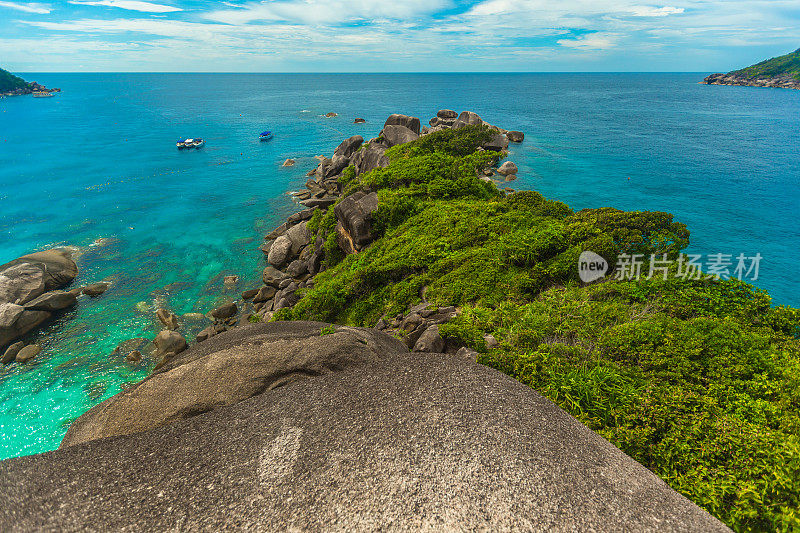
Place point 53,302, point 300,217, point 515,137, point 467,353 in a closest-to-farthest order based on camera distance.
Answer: point 467,353, point 53,302, point 300,217, point 515,137

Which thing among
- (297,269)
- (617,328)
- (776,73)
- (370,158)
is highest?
(776,73)

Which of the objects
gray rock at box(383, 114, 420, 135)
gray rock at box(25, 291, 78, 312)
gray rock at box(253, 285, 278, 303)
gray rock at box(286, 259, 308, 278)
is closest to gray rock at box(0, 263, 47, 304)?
gray rock at box(25, 291, 78, 312)

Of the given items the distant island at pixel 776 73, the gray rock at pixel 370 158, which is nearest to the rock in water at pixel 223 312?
the gray rock at pixel 370 158

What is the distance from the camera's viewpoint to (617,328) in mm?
12250

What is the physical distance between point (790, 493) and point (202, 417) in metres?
12.6

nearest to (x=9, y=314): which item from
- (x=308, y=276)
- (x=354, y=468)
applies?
(x=308, y=276)

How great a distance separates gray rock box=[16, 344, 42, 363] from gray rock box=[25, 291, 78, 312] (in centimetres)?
362

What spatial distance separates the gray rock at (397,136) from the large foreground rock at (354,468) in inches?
1485

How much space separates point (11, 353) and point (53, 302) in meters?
4.44

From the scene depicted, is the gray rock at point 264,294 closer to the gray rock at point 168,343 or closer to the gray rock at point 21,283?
the gray rock at point 168,343

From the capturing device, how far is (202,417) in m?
9.02

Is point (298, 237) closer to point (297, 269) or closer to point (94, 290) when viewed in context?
point (297, 269)

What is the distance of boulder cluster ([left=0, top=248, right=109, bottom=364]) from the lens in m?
23.9

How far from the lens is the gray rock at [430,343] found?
13953 millimetres
